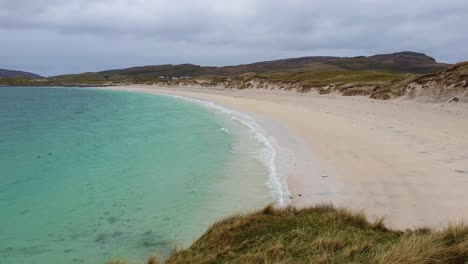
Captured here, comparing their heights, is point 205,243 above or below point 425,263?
below

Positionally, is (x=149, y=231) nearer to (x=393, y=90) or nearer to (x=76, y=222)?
(x=76, y=222)

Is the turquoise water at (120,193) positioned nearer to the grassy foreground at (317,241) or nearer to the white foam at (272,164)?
the white foam at (272,164)

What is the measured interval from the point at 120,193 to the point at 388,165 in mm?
7322

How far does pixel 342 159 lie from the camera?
11.8m

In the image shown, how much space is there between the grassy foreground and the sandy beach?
1.52 meters

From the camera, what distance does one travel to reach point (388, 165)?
10516 millimetres

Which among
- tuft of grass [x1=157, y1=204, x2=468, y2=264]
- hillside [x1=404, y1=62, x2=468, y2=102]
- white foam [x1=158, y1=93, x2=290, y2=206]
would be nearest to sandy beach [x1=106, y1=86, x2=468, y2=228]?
white foam [x1=158, y1=93, x2=290, y2=206]

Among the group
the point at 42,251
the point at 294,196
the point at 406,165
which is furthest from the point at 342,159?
the point at 42,251

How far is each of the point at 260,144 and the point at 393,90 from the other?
55.8 feet

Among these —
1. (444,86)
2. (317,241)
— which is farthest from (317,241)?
(444,86)

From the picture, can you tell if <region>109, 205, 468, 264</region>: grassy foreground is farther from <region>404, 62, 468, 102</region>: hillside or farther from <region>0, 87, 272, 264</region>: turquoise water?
<region>404, 62, 468, 102</region>: hillside

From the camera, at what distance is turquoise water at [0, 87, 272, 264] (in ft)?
23.3

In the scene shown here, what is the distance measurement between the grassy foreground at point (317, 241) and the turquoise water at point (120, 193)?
1.62 m

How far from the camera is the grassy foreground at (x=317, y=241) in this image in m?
4.30
